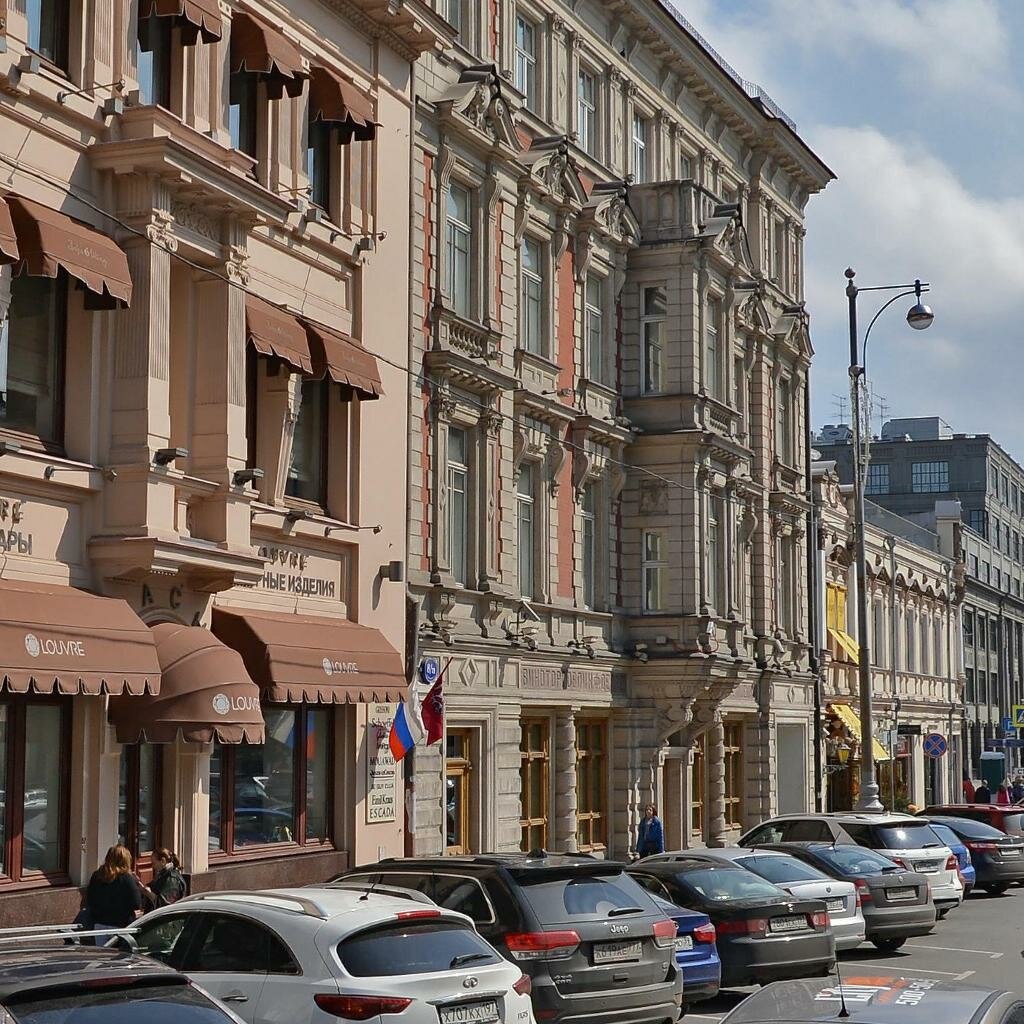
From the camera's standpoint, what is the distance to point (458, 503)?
1088 inches

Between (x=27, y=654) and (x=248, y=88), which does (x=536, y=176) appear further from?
(x=27, y=654)

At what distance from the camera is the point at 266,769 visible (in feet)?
71.2

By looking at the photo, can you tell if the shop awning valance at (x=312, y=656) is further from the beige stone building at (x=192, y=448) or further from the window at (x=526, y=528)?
the window at (x=526, y=528)

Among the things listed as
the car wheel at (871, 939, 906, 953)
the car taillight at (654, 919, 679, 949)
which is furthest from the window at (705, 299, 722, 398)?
the car taillight at (654, 919, 679, 949)

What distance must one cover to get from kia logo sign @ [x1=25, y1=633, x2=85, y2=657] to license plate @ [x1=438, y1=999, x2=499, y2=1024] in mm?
6529

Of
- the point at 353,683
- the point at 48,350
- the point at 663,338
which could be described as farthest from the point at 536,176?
the point at 48,350

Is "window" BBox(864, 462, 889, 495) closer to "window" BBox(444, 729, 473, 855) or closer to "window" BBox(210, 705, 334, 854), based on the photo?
"window" BBox(444, 729, 473, 855)

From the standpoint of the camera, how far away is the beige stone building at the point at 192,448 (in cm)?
1731

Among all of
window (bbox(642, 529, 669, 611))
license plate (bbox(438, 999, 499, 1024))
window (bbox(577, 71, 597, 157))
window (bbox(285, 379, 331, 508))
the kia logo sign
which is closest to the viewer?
license plate (bbox(438, 999, 499, 1024))

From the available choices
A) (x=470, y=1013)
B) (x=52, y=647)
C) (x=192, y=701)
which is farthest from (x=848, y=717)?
(x=470, y=1013)

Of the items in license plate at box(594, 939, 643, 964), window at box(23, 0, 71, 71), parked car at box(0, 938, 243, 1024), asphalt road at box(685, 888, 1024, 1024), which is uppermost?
window at box(23, 0, 71, 71)

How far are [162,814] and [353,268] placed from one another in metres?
8.16

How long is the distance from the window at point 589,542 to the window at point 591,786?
243 centimetres

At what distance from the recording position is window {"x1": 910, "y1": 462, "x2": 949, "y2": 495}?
100062mm
